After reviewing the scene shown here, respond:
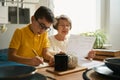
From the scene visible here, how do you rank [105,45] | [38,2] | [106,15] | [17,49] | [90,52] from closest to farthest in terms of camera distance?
[90,52] → [17,49] → [38,2] → [105,45] → [106,15]

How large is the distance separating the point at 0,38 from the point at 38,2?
74cm

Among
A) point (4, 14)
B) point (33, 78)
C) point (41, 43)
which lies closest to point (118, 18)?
point (41, 43)

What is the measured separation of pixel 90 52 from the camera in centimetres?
143

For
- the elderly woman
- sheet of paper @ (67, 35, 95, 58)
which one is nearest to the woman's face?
the elderly woman

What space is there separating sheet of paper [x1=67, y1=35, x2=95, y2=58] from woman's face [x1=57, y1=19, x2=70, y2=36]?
567 mm

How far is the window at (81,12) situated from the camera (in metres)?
2.77

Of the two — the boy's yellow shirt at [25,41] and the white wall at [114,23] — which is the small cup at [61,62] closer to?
the boy's yellow shirt at [25,41]

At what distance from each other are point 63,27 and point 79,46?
25.2 inches

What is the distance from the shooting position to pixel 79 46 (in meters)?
1.39

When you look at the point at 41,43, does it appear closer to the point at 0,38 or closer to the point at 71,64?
the point at 0,38

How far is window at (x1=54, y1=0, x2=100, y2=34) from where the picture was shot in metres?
2.77

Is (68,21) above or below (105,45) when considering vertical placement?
above

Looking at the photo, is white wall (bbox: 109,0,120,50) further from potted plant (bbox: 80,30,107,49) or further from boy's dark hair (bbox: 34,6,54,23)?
boy's dark hair (bbox: 34,6,54,23)

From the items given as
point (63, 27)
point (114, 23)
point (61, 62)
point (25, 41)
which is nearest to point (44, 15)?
point (25, 41)
